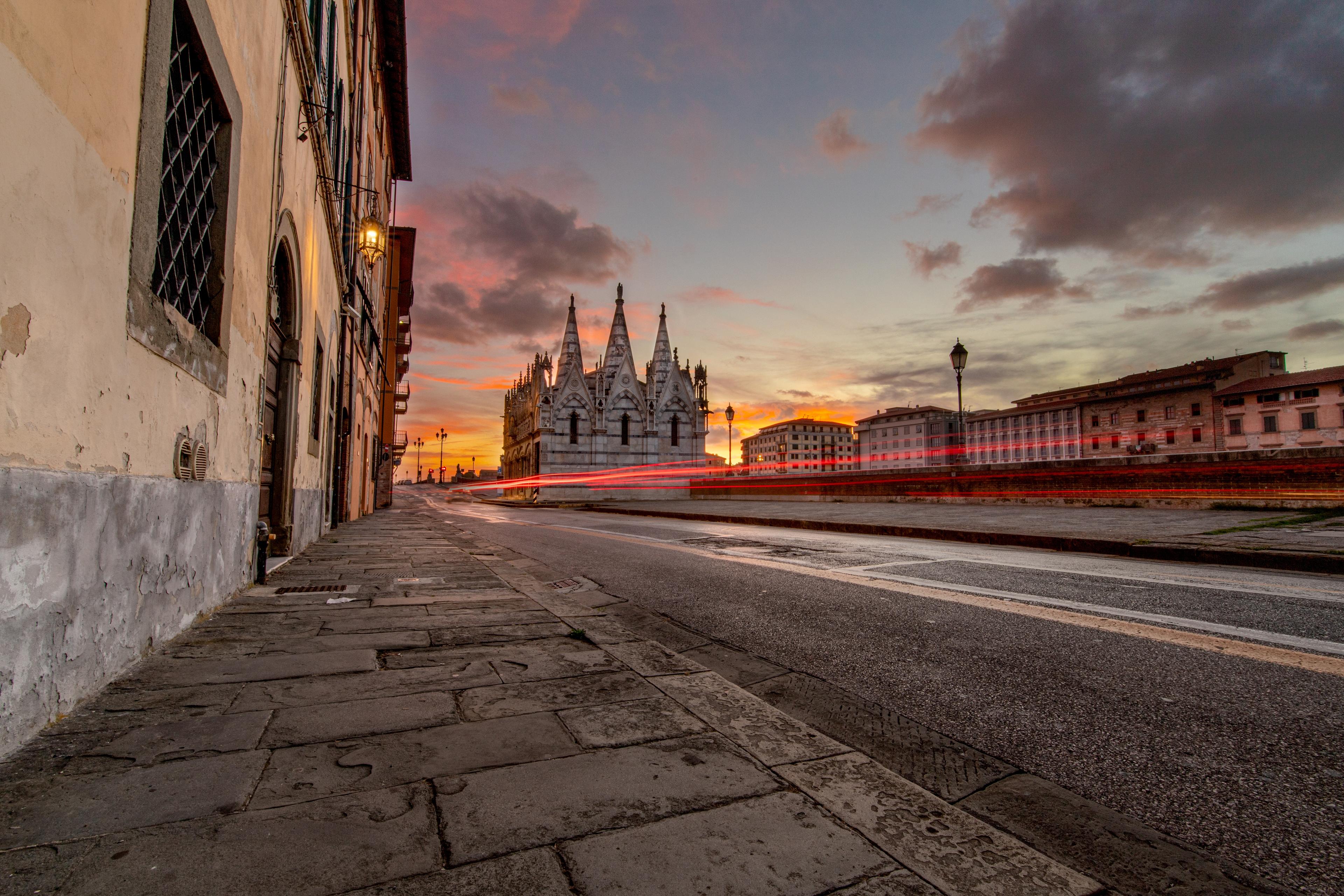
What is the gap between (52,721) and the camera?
257 cm

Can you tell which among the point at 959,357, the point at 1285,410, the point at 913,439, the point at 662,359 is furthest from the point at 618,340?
the point at 913,439

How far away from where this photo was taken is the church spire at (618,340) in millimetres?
50938

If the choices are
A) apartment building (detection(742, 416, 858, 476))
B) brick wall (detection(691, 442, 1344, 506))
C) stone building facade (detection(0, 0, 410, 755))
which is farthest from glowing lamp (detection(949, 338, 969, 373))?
apartment building (detection(742, 416, 858, 476))

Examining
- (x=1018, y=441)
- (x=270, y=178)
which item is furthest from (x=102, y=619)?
(x=1018, y=441)

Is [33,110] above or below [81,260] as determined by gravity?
above

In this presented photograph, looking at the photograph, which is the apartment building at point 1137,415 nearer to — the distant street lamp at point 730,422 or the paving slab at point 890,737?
the distant street lamp at point 730,422

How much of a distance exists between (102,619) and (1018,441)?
108996mm

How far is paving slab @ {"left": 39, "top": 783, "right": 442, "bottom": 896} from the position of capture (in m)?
1.54

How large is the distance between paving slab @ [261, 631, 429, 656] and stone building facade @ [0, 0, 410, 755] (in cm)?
65

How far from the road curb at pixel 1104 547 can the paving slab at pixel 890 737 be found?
7229mm

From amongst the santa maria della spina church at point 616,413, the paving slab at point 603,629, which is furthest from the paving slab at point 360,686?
the santa maria della spina church at point 616,413

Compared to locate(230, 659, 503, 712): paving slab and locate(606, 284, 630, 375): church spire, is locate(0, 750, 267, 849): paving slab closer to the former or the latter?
locate(230, 659, 503, 712): paving slab

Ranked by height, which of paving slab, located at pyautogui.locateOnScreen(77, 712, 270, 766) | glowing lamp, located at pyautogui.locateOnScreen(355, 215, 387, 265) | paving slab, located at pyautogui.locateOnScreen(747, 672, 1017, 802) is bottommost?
paving slab, located at pyautogui.locateOnScreen(747, 672, 1017, 802)

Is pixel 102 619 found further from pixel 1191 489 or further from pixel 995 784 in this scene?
pixel 1191 489
